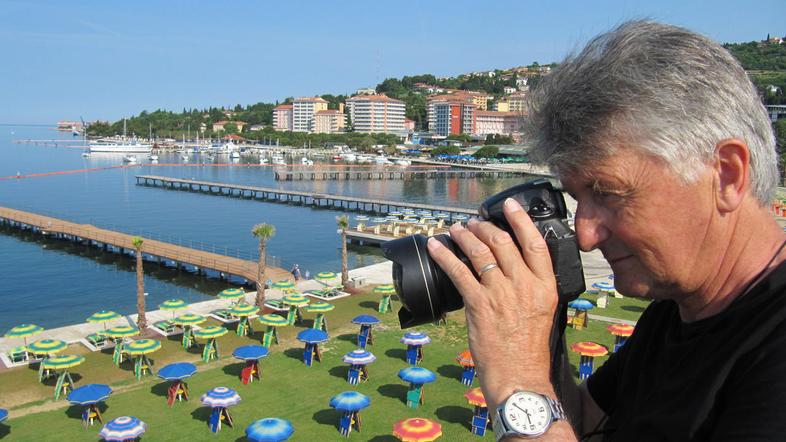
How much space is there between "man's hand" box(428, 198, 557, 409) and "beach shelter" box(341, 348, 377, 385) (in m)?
9.88

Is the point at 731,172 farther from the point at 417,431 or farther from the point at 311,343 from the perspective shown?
the point at 311,343

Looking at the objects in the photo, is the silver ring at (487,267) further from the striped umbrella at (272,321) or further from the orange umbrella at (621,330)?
the striped umbrella at (272,321)

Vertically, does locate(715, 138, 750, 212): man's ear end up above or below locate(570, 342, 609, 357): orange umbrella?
above

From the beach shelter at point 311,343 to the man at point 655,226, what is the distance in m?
10.9

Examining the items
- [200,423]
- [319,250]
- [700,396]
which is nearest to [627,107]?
[700,396]

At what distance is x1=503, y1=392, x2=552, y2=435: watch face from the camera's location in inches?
39.5

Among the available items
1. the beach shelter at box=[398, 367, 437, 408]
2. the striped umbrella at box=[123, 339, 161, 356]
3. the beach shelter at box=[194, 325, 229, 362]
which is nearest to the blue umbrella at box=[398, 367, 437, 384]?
the beach shelter at box=[398, 367, 437, 408]

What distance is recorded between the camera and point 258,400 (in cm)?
1025

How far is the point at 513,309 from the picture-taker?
108 centimetres

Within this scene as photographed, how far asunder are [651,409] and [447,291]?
1.49ft

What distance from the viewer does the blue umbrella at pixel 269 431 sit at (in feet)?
25.7

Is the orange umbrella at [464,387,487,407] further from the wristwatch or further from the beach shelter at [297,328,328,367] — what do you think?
the wristwatch

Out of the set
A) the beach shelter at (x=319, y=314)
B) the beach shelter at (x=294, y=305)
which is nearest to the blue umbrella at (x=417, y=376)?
the beach shelter at (x=319, y=314)

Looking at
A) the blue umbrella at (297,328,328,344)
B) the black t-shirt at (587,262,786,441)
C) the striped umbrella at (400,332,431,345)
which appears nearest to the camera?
the black t-shirt at (587,262,786,441)
